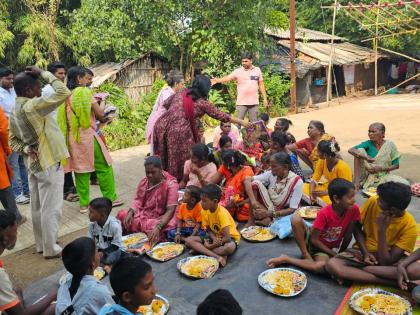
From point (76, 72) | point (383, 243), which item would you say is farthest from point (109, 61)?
point (383, 243)

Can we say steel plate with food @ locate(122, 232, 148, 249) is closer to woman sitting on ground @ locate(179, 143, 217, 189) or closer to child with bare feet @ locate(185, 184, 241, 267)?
child with bare feet @ locate(185, 184, 241, 267)

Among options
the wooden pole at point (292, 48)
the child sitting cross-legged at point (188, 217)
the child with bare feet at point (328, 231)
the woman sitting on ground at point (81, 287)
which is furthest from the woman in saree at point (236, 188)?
the wooden pole at point (292, 48)

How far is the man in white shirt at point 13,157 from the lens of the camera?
5.39 metres

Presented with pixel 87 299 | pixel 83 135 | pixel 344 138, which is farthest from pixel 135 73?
pixel 87 299

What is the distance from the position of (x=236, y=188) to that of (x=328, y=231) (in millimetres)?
1383

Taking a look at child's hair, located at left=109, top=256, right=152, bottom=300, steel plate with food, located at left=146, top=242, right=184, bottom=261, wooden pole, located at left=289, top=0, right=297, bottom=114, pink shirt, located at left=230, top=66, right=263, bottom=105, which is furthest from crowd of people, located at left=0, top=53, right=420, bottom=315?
wooden pole, located at left=289, top=0, right=297, bottom=114

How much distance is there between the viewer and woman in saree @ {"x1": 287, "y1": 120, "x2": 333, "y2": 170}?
5281 millimetres

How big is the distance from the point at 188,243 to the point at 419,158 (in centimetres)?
529

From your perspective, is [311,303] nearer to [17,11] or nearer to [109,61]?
[109,61]

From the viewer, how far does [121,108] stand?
11289mm

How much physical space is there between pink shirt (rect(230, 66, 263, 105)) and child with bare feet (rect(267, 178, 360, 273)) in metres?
4.87

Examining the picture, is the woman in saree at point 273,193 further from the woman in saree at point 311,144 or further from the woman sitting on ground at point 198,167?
the woman in saree at point 311,144

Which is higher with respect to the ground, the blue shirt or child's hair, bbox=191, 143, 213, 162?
child's hair, bbox=191, 143, 213, 162

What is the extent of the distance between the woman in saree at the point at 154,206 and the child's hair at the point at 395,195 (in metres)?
2.10
